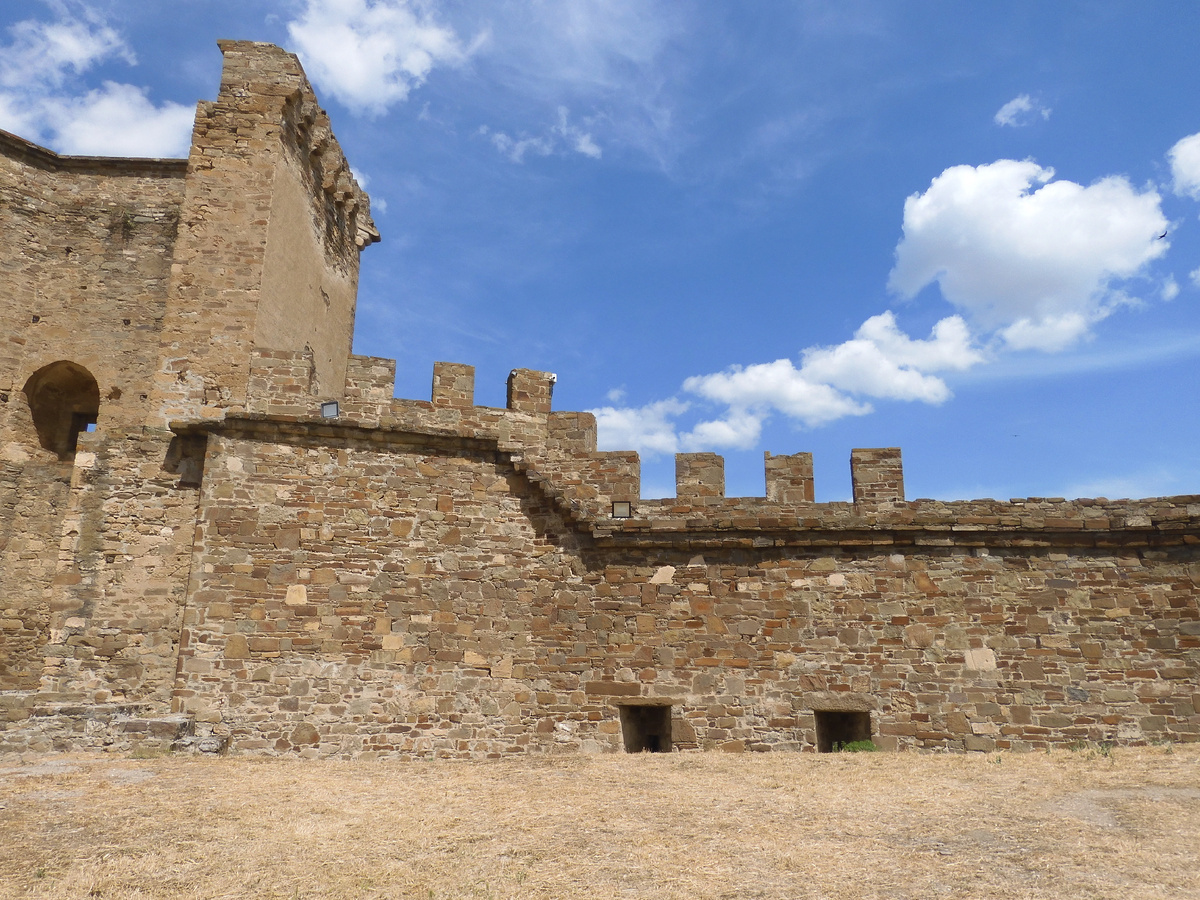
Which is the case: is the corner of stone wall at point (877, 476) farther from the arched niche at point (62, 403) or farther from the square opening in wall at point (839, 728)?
the arched niche at point (62, 403)

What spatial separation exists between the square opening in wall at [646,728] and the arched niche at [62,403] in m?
8.96

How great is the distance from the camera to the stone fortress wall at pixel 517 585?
8914 mm

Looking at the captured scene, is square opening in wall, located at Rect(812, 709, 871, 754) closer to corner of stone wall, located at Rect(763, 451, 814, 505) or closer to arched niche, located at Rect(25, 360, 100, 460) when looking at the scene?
corner of stone wall, located at Rect(763, 451, 814, 505)

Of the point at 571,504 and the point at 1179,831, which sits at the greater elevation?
the point at 571,504

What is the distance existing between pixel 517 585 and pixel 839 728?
4.28m

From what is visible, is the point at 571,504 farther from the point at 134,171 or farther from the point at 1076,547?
the point at 134,171

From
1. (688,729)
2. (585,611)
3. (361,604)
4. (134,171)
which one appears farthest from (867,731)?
(134,171)

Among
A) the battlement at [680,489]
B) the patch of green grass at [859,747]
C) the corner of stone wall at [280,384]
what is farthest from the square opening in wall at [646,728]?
the corner of stone wall at [280,384]

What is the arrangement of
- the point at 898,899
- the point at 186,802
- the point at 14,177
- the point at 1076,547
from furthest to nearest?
the point at 14,177, the point at 1076,547, the point at 186,802, the point at 898,899

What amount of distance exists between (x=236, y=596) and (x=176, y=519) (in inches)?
52.7

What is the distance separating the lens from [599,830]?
542 centimetres

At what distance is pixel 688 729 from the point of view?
363 inches

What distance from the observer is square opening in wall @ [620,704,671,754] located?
938cm

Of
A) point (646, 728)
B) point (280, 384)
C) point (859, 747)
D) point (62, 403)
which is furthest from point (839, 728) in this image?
point (62, 403)
